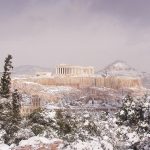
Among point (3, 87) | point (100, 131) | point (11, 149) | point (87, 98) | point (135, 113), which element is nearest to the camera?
point (11, 149)

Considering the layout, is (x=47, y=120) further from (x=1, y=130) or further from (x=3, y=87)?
(x=3, y=87)

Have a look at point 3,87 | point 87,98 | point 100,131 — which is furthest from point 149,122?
point 87,98

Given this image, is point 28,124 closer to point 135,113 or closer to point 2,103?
point 2,103

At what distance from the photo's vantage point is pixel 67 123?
26734 millimetres

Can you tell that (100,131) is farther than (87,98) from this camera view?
No

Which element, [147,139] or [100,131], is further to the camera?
[100,131]

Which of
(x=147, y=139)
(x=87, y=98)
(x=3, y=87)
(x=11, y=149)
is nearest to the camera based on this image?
(x=11, y=149)

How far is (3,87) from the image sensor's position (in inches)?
1791

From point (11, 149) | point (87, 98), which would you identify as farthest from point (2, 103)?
point (87, 98)

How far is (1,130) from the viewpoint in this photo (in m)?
26.2

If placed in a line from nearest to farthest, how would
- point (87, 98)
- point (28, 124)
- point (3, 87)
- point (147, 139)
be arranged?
point (147, 139) < point (28, 124) < point (3, 87) < point (87, 98)

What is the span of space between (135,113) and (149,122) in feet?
24.0

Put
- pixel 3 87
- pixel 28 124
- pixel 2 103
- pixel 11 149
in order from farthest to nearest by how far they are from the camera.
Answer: pixel 3 87 → pixel 2 103 → pixel 28 124 → pixel 11 149

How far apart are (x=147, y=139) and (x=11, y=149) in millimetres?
6523
